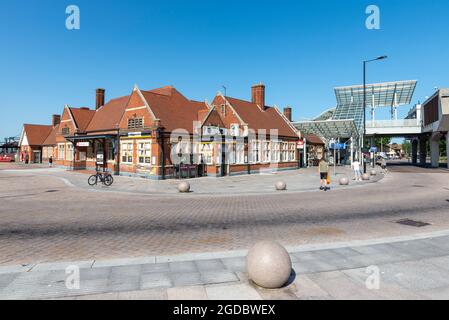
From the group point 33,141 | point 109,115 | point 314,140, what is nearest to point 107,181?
point 109,115

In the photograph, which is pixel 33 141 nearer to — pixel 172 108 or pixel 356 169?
pixel 172 108

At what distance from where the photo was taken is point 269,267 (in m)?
4.56

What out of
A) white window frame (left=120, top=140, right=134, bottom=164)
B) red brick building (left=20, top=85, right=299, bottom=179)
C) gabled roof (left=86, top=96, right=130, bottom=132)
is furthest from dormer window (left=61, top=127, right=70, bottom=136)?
white window frame (left=120, top=140, right=134, bottom=164)

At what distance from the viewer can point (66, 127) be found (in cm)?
3962

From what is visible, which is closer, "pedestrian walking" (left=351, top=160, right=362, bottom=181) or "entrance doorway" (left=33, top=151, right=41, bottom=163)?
"pedestrian walking" (left=351, top=160, right=362, bottom=181)

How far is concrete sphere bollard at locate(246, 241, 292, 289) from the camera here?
15.0 ft

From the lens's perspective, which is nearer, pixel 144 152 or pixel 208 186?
pixel 208 186

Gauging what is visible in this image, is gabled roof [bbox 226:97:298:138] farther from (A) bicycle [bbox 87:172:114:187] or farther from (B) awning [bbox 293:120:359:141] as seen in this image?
(A) bicycle [bbox 87:172:114:187]

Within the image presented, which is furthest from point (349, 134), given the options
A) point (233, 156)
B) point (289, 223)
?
point (289, 223)

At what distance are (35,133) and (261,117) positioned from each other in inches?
1873

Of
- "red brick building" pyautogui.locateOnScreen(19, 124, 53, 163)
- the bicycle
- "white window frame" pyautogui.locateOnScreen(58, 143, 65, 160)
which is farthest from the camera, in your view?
"red brick building" pyautogui.locateOnScreen(19, 124, 53, 163)

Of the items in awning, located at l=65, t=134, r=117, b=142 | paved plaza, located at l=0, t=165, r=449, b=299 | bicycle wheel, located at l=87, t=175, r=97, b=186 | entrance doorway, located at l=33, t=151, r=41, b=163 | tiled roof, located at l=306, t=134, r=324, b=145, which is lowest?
paved plaza, located at l=0, t=165, r=449, b=299

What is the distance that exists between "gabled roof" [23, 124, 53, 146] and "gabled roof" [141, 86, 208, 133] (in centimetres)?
3732
